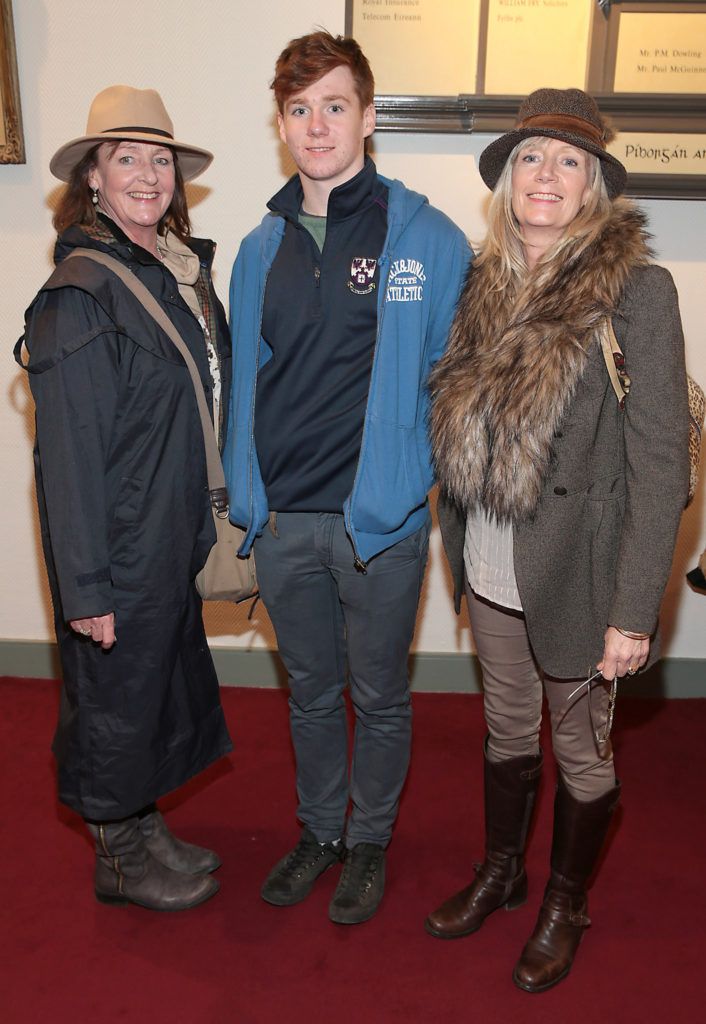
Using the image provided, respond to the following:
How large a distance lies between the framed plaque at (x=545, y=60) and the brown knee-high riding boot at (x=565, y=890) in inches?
76.0

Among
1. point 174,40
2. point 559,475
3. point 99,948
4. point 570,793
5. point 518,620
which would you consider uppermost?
point 174,40

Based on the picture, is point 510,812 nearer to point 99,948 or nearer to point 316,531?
point 316,531

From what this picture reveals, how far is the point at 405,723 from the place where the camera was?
6.95ft

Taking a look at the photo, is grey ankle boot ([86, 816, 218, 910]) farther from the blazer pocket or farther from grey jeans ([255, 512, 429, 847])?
the blazer pocket

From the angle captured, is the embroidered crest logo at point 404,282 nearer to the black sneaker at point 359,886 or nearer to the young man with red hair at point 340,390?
the young man with red hair at point 340,390

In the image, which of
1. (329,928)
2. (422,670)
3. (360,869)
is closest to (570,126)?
(360,869)

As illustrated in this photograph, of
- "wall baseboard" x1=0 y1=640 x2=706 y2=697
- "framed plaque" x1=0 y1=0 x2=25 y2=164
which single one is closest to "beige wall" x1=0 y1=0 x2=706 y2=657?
"framed plaque" x1=0 y1=0 x2=25 y2=164

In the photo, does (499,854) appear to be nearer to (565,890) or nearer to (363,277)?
(565,890)

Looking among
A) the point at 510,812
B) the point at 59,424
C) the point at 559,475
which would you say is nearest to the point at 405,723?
the point at 510,812

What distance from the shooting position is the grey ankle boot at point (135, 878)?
209cm

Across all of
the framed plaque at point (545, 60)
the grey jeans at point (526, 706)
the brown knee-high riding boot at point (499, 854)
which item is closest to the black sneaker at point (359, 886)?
the brown knee-high riding boot at point (499, 854)

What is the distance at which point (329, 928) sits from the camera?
2092mm

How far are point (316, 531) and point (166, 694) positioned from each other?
0.52 meters

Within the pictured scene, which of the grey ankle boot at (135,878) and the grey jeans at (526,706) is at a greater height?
the grey jeans at (526,706)
